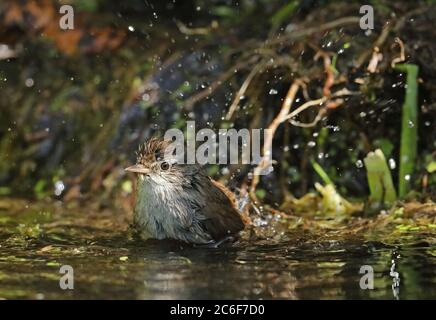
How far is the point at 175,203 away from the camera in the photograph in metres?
5.98

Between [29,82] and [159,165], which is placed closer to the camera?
[159,165]

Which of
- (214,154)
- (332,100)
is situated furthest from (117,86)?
(332,100)

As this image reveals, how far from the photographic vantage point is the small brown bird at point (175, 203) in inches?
233

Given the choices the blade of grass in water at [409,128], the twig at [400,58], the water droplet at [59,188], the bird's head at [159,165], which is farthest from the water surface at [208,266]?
the twig at [400,58]

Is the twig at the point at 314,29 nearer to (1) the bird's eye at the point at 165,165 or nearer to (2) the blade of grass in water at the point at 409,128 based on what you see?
(2) the blade of grass in water at the point at 409,128

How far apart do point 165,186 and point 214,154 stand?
4.26 ft

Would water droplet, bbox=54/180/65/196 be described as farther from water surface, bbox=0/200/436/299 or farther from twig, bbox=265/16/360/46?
twig, bbox=265/16/360/46

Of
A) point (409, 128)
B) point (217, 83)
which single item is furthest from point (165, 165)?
point (409, 128)

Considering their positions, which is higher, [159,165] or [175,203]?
[159,165]

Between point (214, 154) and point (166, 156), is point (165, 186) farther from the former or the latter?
point (214, 154)

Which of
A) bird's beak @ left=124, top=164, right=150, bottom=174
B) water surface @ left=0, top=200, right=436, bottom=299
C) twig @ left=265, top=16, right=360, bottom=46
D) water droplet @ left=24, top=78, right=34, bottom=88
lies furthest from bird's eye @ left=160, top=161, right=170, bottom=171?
water droplet @ left=24, top=78, right=34, bottom=88

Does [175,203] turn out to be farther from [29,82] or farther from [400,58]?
[29,82]

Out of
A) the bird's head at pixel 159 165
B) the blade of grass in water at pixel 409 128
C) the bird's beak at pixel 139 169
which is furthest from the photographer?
the blade of grass in water at pixel 409 128
